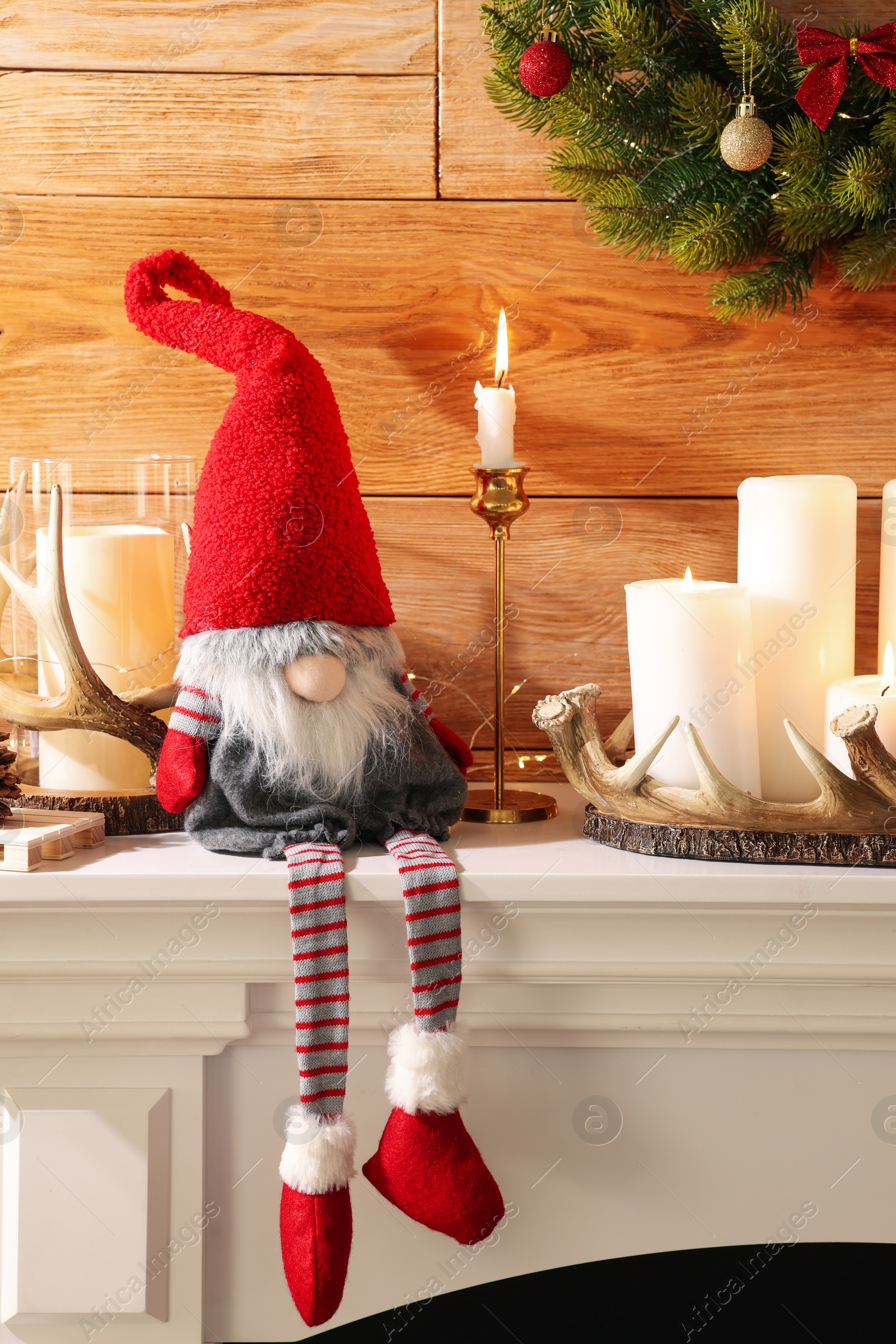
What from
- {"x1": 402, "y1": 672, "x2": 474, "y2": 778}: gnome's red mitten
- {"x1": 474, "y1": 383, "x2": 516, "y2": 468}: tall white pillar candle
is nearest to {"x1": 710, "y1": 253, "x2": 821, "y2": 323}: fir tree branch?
{"x1": 474, "y1": 383, "x2": 516, "y2": 468}: tall white pillar candle

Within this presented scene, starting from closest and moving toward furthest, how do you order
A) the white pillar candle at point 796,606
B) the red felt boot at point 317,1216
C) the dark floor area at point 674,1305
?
1. the red felt boot at point 317,1216
2. the white pillar candle at point 796,606
3. the dark floor area at point 674,1305

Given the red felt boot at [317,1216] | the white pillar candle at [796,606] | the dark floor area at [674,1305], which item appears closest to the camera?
the red felt boot at [317,1216]

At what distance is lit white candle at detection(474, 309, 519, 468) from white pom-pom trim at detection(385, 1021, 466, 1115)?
439 mm

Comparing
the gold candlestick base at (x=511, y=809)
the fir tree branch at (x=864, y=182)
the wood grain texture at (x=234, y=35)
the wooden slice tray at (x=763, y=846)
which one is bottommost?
the gold candlestick base at (x=511, y=809)

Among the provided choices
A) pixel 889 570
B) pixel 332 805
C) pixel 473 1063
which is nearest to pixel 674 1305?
pixel 473 1063

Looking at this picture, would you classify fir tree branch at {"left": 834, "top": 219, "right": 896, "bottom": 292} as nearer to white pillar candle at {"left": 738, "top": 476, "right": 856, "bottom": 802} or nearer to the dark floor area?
white pillar candle at {"left": 738, "top": 476, "right": 856, "bottom": 802}

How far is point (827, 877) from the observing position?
26.2 inches

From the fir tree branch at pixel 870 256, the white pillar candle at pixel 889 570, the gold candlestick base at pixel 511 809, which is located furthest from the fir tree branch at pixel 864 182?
the gold candlestick base at pixel 511 809

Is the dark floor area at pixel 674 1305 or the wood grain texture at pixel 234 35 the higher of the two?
the wood grain texture at pixel 234 35

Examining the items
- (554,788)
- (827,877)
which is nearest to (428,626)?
(554,788)

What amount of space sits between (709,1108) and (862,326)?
2.31 ft

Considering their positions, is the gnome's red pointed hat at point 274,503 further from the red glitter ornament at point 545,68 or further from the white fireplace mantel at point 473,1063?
the red glitter ornament at point 545,68

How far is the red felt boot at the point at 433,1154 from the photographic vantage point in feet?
2.10

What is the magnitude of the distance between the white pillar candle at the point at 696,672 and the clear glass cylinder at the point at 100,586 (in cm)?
39
